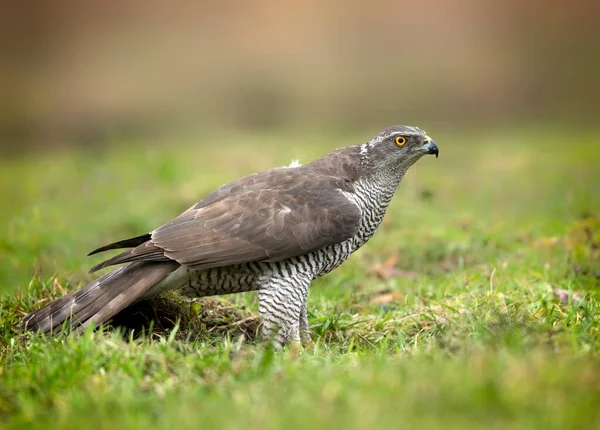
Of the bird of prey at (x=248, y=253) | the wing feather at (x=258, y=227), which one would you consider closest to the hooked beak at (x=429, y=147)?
the bird of prey at (x=248, y=253)

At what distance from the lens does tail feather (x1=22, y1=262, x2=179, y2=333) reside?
16.6 feet

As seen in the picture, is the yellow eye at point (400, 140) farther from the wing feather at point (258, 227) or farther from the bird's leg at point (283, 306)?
the bird's leg at point (283, 306)

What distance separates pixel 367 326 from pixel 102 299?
188 centimetres

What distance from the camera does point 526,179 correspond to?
38.8 feet

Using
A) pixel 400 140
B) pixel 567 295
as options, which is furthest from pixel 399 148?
pixel 567 295

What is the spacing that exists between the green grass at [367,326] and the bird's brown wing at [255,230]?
56 centimetres

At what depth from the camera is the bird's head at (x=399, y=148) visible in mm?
5730

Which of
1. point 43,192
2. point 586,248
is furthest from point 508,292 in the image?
point 43,192

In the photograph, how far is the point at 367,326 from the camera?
553 cm

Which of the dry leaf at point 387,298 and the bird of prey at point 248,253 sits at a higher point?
the bird of prey at point 248,253

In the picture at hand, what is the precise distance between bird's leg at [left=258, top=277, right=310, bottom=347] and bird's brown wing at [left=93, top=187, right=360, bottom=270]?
8.7 inches

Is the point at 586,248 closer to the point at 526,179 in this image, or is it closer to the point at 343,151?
the point at 343,151

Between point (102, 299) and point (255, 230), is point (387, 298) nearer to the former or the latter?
point (255, 230)

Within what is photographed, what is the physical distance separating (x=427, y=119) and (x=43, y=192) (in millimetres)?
9467
